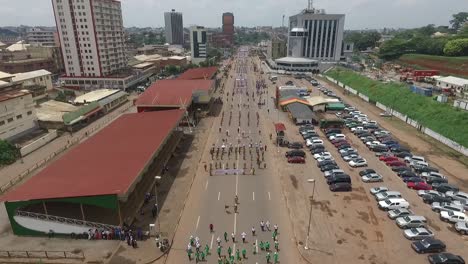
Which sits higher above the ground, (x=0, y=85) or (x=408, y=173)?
(x=0, y=85)

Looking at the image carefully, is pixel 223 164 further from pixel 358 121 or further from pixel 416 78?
pixel 416 78

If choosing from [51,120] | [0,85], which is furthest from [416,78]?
[0,85]

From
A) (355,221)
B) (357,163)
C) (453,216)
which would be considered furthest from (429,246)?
(357,163)

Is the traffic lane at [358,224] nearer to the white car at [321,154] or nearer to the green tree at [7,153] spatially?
the white car at [321,154]

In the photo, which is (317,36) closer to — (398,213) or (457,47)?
(457,47)

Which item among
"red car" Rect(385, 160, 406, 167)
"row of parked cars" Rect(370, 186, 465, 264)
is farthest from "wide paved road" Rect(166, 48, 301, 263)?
"red car" Rect(385, 160, 406, 167)

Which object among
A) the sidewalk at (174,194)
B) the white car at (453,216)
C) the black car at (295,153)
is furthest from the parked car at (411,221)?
the sidewalk at (174,194)

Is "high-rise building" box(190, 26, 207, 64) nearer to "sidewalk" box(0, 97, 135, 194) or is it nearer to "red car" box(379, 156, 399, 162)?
"sidewalk" box(0, 97, 135, 194)
